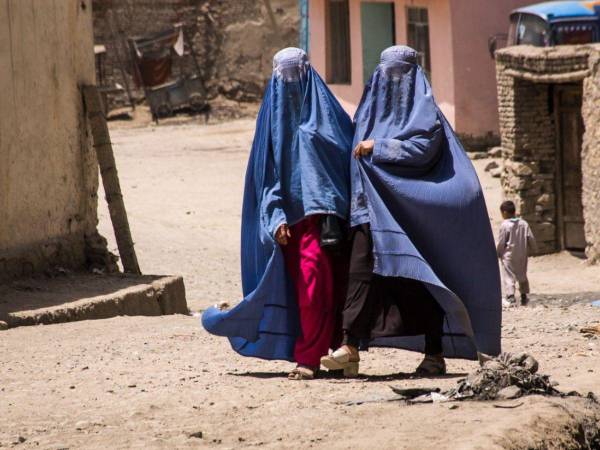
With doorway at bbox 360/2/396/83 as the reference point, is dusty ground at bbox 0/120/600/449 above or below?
below

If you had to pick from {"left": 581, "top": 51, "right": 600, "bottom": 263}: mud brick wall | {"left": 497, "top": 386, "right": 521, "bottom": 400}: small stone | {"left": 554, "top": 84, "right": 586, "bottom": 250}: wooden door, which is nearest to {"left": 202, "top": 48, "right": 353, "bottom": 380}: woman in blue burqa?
{"left": 497, "top": 386, "right": 521, "bottom": 400}: small stone

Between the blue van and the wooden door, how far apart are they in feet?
3.19

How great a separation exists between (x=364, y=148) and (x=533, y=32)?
10150mm

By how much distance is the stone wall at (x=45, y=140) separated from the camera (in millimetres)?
7867

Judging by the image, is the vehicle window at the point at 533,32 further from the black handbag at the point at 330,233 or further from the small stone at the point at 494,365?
the small stone at the point at 494,365

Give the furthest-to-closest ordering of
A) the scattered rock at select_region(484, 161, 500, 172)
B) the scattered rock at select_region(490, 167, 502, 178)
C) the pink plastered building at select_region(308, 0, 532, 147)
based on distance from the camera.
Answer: the pink plastered building at select_region(308, 0, 532, 147) < the scattered rock at select_region(484, 161, 500, 172) < the scattered rock at select_region(490, 167, 502, 178)

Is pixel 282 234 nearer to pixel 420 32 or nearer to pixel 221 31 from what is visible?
pixel 420 32

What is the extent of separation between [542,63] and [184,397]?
9.30 metres

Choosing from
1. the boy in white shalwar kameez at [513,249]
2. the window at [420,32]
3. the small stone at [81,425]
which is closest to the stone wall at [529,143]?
the boy in white shalwar kameez at [513,249]

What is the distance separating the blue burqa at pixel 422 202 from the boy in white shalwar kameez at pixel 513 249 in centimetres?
496

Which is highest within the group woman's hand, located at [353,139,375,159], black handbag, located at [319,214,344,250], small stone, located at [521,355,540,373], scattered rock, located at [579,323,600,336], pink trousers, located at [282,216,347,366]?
woman's hand, located at [353,139,375,159]

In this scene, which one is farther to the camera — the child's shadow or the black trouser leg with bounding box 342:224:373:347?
the child's shadow

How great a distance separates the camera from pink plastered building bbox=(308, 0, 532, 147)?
1931 centimetres

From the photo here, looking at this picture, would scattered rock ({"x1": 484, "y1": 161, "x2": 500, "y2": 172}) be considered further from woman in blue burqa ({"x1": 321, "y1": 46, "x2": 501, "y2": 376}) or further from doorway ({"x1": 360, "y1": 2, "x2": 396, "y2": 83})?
woman in blue burqa ({"x1": 321, "y1": 46, "x2": 501, "y2": 376})
